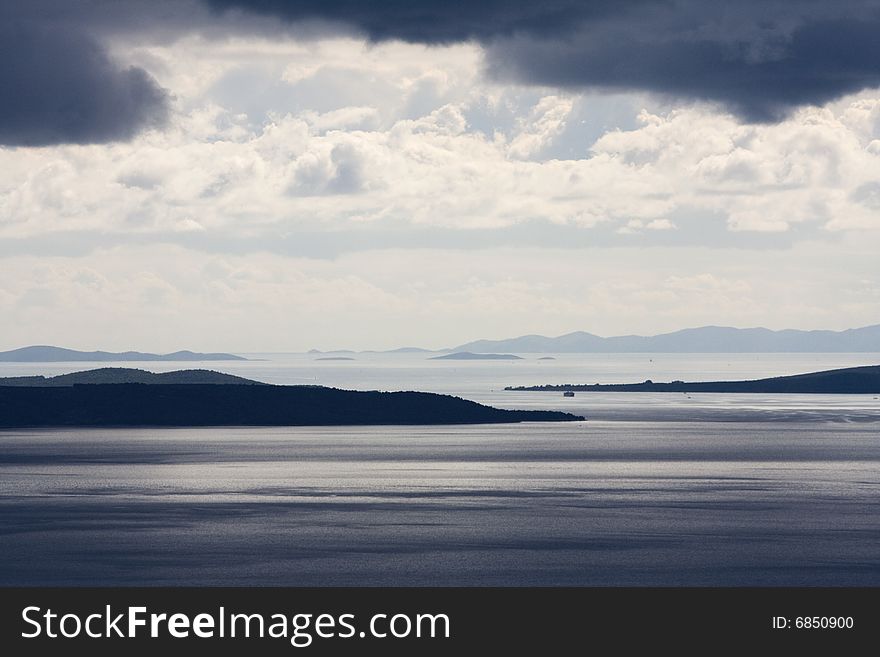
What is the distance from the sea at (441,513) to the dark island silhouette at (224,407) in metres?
Answer: 37.6

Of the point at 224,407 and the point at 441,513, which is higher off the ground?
the point at 224,407

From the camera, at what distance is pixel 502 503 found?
7081cm

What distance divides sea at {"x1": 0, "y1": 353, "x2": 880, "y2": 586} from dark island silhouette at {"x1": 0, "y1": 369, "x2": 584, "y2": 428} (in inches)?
1481

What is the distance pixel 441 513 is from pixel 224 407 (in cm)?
11199

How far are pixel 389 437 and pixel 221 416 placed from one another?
39299mm

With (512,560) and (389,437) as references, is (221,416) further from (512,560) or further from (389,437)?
(512,560)

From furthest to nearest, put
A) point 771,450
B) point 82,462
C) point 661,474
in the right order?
point 771,450 < point 82,462 < point 661,474

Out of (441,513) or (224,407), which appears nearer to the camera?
(441,513)

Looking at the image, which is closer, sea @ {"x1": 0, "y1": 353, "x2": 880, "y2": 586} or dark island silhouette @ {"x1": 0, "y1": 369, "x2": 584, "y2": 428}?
sea @ {"x1": 0, "y1": 353, "x2": 880, "y2": 586}

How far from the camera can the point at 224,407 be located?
174 m

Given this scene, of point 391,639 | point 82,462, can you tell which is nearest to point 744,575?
point 391,639

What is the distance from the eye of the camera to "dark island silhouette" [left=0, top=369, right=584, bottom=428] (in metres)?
166

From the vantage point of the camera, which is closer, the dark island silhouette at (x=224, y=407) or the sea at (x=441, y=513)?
the sea at (x=441, y=513)

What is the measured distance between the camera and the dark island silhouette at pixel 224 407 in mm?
165525
